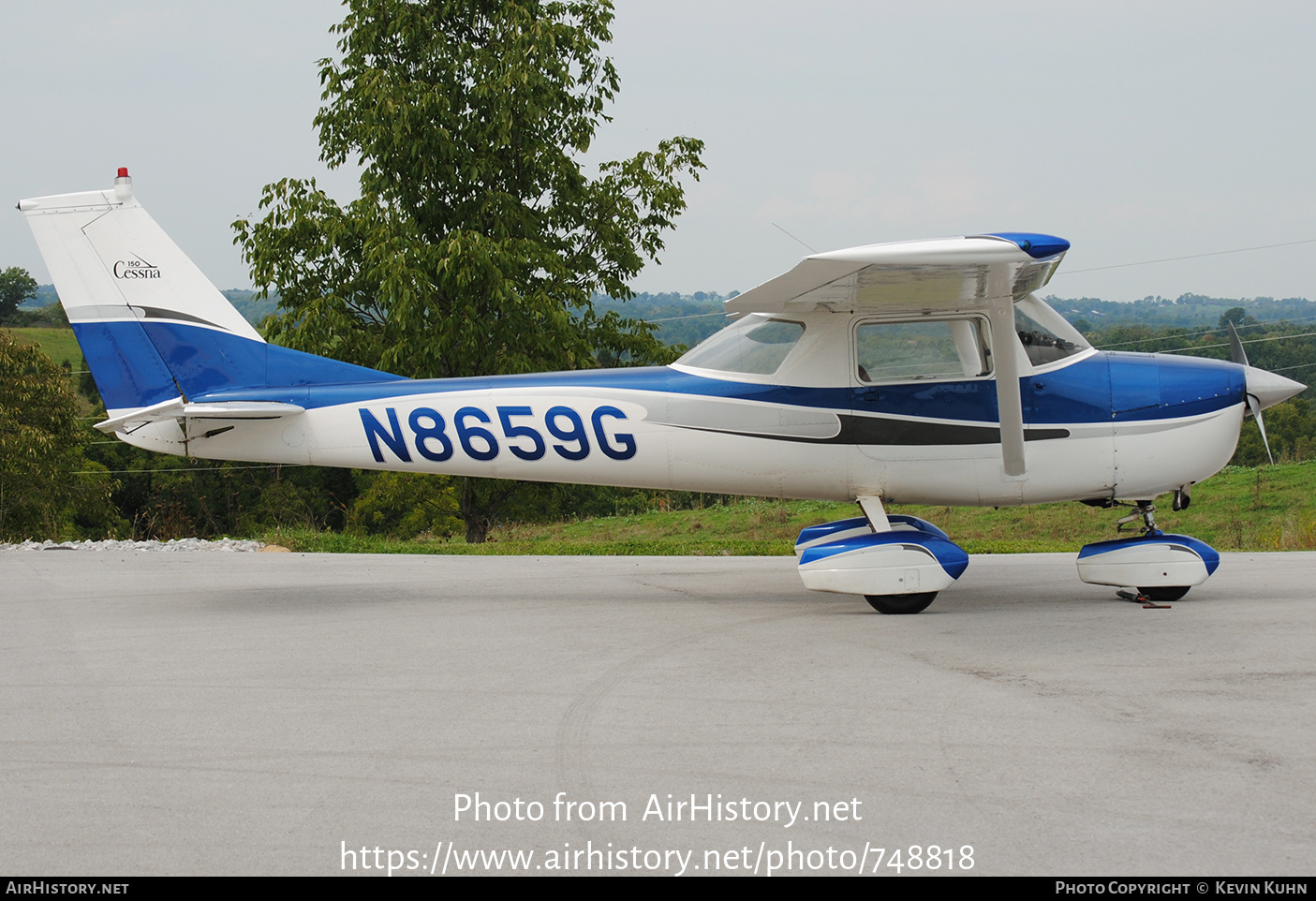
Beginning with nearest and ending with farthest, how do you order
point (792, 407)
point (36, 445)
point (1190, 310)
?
point (792, 407) < point (36, 445) < point (1190, 310)

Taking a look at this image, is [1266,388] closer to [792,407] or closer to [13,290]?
[792,407]

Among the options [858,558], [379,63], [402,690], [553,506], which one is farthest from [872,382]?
[553,506]

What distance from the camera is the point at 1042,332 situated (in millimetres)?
7898

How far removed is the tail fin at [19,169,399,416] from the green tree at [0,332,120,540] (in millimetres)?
27234

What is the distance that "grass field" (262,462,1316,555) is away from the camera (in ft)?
43.2

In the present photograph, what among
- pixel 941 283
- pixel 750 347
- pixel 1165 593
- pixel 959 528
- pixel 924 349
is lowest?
pixel 959 528

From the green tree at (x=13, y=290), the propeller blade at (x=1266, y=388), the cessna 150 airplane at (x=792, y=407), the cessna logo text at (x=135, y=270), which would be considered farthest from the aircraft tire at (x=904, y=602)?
the green tree at (x=13, y=290)

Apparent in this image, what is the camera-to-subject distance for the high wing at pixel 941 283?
6125 mm

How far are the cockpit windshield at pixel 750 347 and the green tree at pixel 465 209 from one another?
21.5 feet

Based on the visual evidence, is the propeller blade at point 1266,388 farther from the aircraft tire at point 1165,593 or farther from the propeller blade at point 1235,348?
the aircraft tire at point 1165,593

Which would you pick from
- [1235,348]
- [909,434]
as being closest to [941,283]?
[909,434]

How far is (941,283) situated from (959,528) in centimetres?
1141

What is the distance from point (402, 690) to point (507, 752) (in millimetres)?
1382

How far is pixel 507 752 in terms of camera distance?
4441 mm
